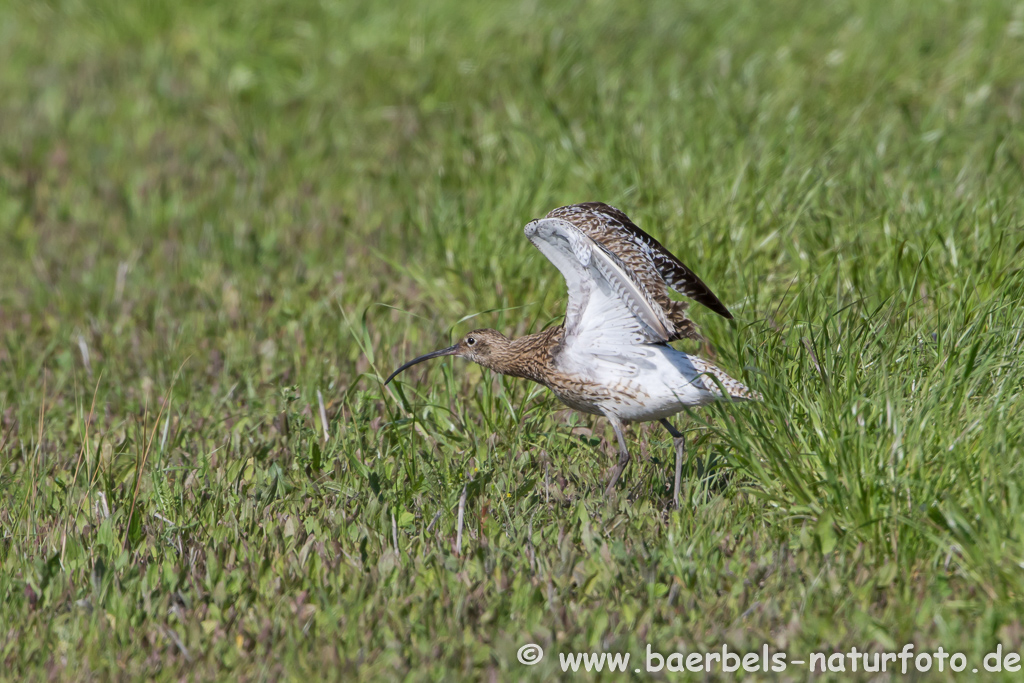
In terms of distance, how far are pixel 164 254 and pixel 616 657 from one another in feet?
15.6

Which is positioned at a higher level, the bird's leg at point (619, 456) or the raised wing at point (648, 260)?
the raised wing at point (648, 260)

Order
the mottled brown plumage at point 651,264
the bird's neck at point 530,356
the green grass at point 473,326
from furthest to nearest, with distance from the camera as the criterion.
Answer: the bird's neck at point 530,356 → the mottled brown plumage at point 651,264 → the green grass at point 473,326

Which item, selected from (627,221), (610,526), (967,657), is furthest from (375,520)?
(967,657)

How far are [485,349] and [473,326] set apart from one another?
0.81 m

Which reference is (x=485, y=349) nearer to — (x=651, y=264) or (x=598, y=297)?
(x=598, y=297)

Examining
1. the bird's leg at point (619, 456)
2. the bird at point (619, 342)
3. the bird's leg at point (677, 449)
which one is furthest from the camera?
the bird at point (619, 342)

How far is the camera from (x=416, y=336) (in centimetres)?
593

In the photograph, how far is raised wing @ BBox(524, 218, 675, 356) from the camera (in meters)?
4.30

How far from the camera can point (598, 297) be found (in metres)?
4.69

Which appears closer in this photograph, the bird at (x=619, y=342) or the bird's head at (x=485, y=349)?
the bird at (x=619, y=342)

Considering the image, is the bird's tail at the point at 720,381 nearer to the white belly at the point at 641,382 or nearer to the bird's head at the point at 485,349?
the white belly at the point at 641,382

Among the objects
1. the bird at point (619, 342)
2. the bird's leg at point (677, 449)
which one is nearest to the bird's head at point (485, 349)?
the bird at point (619, 342)

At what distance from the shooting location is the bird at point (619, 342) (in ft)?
15.0

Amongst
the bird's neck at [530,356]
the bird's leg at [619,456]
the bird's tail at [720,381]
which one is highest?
the bird's neck at [530,356]
